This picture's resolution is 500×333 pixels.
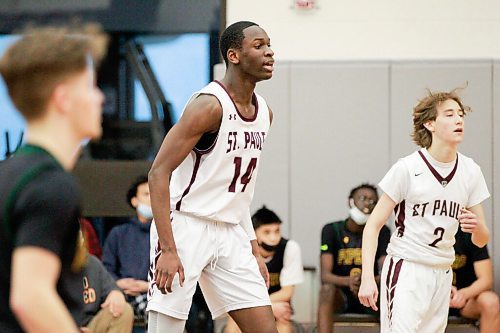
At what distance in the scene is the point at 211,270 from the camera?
508 centimetres

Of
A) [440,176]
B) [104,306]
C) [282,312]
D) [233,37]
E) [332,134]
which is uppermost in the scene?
[233,37]

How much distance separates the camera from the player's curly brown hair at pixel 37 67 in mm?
2592

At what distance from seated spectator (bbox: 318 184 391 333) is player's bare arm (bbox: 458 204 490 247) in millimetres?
1870

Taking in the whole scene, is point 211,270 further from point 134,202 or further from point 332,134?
point 332,134

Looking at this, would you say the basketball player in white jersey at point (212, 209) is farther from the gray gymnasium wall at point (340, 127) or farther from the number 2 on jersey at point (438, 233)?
the gray gymnasium wall at point (340, 127)

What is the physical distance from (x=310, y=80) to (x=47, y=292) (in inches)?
263

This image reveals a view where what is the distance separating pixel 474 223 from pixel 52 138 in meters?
3.55

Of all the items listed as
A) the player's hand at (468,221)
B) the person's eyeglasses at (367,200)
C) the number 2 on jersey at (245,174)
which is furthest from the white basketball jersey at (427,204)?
the person's eyeglasses at (367,200)

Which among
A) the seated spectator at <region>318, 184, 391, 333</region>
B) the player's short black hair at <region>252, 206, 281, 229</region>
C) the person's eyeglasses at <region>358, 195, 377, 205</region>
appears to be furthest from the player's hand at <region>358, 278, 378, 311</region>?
the person's eyeglasses at <region>358, 195, 377, 205</region>

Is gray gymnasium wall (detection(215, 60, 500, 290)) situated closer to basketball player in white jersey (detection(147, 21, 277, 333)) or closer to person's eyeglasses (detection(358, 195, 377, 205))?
person's eyeglasses (detection(358, 195, 377, 205))

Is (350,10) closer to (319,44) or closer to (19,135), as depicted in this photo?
(319,44)

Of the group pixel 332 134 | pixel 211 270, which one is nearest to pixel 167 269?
pixel 211 270

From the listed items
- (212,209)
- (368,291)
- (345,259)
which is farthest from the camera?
(345,259)

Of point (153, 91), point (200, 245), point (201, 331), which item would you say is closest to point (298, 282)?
point (201, 331)
